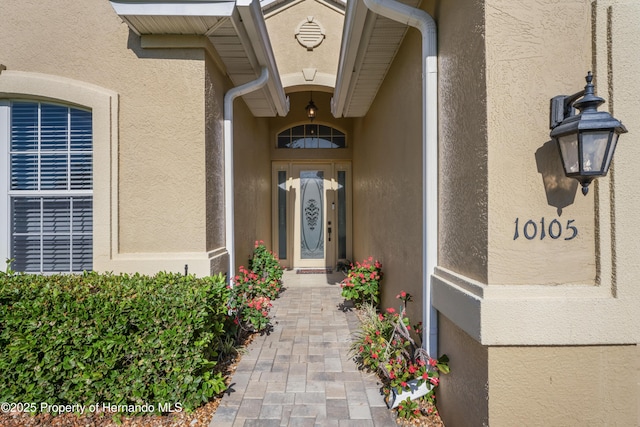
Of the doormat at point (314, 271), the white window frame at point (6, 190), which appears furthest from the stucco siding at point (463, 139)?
the doormat at point (314, 271)

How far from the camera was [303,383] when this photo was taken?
304cm

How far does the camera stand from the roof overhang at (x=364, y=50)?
322 centimetres

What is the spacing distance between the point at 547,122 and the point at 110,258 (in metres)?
3.99

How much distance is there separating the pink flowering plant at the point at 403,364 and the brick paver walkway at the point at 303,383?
0.51 feet

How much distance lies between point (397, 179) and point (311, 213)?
183 inches

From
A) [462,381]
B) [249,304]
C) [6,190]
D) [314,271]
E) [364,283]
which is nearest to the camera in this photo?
[462,381]

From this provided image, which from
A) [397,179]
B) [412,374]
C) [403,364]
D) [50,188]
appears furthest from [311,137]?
[412,374]

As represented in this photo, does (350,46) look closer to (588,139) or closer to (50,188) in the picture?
(588,139)

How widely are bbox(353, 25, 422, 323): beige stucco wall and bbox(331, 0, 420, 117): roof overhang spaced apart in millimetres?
141

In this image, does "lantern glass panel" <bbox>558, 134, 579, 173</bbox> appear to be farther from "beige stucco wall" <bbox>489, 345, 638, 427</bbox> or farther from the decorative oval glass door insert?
the decorative oval glass door insert

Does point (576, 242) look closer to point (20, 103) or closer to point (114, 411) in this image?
point (114, 411)

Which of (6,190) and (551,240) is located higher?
A: (6,190)

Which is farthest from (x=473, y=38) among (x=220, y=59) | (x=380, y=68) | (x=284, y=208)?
(x=284, y=208)

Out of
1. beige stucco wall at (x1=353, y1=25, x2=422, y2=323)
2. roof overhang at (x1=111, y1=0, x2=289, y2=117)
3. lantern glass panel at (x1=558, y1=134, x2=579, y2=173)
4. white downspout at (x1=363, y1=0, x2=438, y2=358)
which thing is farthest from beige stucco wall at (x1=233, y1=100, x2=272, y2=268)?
lantern glass panel at (x1=558, y1=134, x2=579, y2=173)
